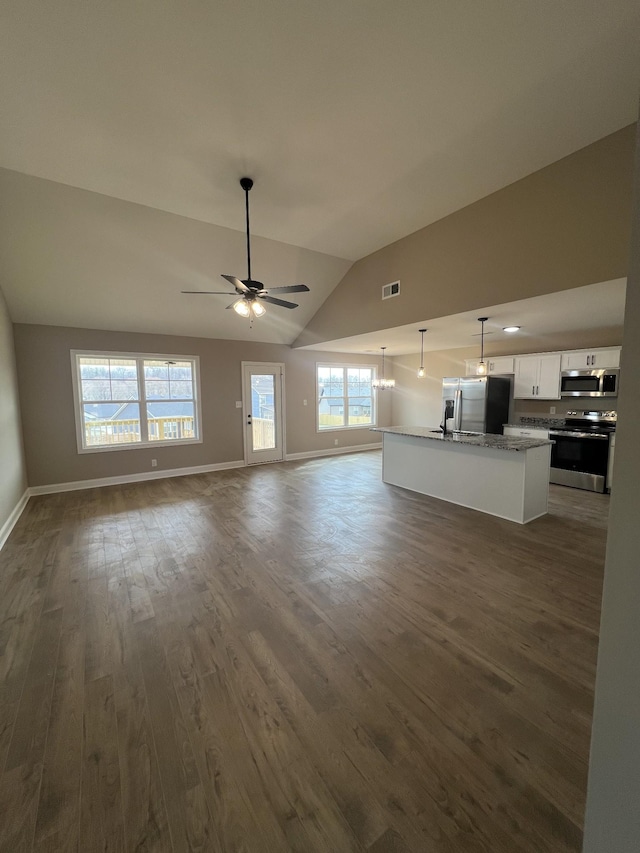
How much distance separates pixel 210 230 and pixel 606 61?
366 centimetres

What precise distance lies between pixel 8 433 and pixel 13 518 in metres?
1.04

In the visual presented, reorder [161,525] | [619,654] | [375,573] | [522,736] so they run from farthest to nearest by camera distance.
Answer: [161,525], [375,573], [522,736], [619,654]

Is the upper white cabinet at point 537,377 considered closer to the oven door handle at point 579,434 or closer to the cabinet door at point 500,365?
the cabinet door at point 500,365

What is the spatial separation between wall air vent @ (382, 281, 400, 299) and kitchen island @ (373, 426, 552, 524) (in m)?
2.01

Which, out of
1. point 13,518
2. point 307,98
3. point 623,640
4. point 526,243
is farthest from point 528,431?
point 13,518

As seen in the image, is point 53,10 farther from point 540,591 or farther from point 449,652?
point 540,591

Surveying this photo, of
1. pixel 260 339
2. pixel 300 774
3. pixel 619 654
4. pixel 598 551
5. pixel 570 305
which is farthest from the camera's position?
pixel 260 339

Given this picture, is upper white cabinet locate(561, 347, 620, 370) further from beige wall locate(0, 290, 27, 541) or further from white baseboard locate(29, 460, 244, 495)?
beige wall locate(0, 290, 27, 541)

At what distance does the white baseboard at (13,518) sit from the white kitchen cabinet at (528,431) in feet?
22.9

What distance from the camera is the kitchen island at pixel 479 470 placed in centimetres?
402

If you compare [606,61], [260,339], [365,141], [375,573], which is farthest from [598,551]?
[260,339]

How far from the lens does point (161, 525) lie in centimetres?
408

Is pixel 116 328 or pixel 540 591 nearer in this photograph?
pixel 540 591

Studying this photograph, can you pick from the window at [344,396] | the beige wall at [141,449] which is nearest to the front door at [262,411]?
the beige wall at [141,449]
